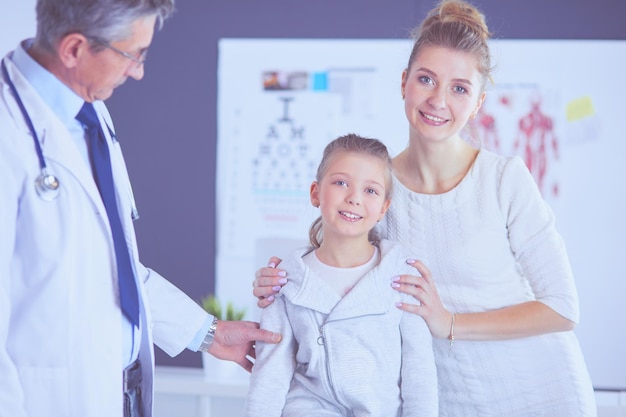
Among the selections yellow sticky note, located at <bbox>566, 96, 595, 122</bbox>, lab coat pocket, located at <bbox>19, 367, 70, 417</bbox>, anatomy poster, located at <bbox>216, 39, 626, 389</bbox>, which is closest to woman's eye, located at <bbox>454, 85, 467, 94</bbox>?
lab coat pocket, located at <bbox>19, 367, 70, 417</bbox>

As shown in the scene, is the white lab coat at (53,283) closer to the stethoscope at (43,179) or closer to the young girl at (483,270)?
the stethoscope at (43,179)

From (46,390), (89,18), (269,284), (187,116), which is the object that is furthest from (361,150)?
(187,116)

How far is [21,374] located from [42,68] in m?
0.62

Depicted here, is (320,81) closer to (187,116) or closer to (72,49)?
(187,116)

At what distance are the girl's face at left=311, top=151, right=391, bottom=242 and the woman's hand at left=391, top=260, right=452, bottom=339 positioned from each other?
16 cm

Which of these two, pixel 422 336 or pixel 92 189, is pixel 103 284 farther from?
pixel 422 336

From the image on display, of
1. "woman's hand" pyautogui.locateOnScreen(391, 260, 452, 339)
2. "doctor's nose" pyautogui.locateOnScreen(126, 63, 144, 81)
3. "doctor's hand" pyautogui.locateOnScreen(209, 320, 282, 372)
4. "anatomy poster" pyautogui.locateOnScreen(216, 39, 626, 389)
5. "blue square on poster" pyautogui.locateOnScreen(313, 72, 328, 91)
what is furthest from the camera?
"blue square on poster" pyautogui.locateOnScreen(313, 72, 328, 91)

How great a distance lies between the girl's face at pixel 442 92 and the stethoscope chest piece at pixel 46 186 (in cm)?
95

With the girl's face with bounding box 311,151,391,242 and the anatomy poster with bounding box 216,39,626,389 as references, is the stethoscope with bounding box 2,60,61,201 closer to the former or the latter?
the girl's face with bounding box 311,151,391,242

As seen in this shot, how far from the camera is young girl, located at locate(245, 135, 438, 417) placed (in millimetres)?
1886

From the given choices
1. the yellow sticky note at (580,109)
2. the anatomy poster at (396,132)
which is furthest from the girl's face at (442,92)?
the yellow sticky note at (580,109)

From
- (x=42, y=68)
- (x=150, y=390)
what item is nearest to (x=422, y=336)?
(x=150, y=390)

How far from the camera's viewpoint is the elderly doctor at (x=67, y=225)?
1.55 meters

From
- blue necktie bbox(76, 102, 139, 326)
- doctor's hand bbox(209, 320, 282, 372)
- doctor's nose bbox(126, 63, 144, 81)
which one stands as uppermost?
doctor's nose bbox(126, 63, 144, 81)
